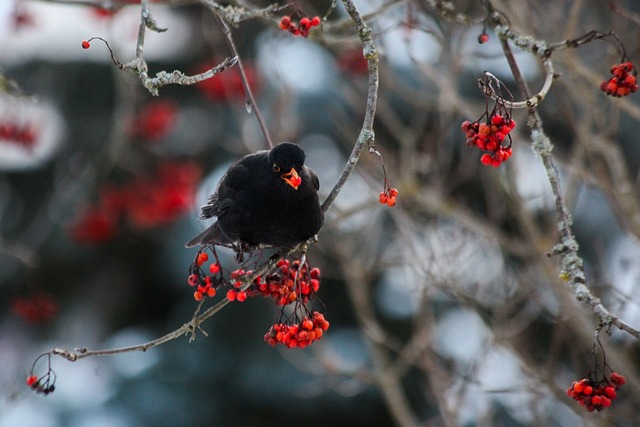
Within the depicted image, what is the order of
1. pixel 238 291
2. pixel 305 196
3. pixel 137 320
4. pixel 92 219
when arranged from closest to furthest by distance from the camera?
pixel 238 291
pixel 305 196
pixel 92 219
pixel 137 320

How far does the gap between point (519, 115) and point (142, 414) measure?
12.2 feet

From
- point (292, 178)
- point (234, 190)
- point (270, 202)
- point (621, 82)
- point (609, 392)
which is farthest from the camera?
point (234, 190)

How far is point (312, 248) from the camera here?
5609 mm

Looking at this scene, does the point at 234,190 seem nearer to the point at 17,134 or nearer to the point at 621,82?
the point at 621,82

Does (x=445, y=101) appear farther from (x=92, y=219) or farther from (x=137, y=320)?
(x=137, y=320)

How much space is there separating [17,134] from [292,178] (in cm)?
245

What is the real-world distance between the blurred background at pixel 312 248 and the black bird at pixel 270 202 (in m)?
1.09

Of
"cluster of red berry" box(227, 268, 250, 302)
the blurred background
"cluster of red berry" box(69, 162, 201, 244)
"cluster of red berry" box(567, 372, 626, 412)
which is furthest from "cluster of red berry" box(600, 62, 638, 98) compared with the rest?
"cluster of red berry" box(69, 162, 201, 244)

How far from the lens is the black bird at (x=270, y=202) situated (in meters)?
2.97

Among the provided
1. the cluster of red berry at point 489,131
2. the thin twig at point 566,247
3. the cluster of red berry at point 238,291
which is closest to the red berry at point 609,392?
the thin twig at point 566,247

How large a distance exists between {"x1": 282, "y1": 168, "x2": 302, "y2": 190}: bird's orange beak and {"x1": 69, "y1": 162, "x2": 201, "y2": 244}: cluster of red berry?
262cm

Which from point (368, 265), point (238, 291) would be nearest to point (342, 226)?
point (368, 265)

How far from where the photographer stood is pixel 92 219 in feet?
18.9

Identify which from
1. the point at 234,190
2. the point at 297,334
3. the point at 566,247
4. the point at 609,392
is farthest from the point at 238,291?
the point at 609,392
